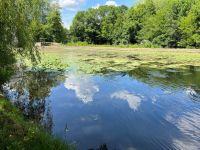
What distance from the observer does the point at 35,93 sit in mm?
19094

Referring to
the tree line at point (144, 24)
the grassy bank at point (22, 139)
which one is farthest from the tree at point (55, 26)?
the grassy bank at point (22, 139)

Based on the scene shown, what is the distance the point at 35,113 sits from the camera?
551 inches

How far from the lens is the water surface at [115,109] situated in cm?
1138

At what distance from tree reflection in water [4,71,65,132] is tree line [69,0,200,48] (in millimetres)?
51453

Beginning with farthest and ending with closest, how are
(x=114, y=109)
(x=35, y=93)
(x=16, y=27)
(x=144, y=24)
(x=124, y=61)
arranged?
1. (x=144, y=24)
2. (x=124, y=61)
3. (x=35, y=93)
4. (x=114, y=109)
5. (x=16, y=27)

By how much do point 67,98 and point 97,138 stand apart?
731 cm

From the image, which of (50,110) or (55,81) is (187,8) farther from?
(50,110)

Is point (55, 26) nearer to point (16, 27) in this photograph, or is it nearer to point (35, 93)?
point (35, 93)

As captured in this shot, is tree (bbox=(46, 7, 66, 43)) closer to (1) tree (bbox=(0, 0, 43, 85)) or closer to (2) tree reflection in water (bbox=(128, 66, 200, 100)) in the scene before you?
(2) tree reflection in water (bbox=(128, 66, 200, 100))

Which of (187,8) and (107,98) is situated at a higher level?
(187,8)

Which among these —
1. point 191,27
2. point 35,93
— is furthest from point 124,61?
point 191,27

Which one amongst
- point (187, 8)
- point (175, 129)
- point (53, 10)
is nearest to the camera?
point (175, 129)

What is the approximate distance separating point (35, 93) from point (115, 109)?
5.47 meters

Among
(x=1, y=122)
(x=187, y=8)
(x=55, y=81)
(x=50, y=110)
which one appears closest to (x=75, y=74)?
(x=55, y=81)
